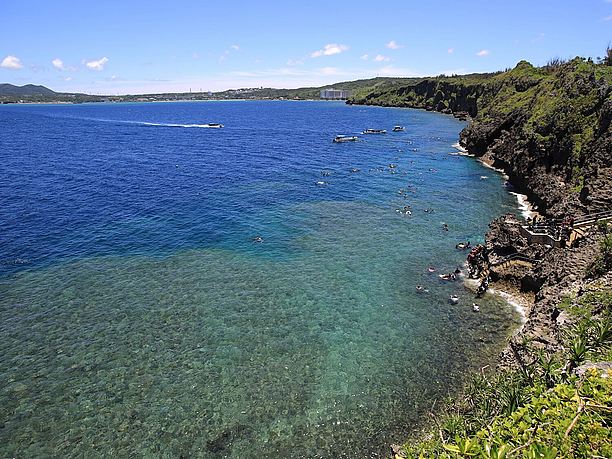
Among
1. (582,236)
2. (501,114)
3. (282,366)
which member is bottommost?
(282,366)

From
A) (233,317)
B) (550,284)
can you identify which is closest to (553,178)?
(550,284)

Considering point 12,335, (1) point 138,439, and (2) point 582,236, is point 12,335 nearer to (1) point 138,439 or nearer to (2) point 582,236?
(1) point 138,439

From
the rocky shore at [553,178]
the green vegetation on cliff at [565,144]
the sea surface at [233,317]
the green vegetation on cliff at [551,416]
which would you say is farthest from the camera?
the green vegetation on cliff at [565,144]

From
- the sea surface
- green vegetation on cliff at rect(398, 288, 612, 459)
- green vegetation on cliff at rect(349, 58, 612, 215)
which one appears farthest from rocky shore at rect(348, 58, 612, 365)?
green vegetation on cliff at rect(398, 288, 612, 459)

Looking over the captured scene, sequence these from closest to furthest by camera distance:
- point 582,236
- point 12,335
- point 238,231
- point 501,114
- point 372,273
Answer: point 12,335
point 582,236
point 372,273
point 238,231
point 501,114

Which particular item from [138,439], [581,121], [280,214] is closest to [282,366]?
[138,439]

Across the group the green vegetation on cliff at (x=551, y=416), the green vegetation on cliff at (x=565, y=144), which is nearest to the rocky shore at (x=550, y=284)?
the green vegetation on cliff at (x=551, y=416)

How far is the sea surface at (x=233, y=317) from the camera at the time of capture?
2194 centimetres

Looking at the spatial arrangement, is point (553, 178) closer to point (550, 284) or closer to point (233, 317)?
point (550, 284)

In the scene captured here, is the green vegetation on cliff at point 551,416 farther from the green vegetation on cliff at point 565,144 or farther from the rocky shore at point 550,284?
the green vegetation on cliff at point 565,144

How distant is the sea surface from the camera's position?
2194 centimetres

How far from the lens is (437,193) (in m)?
64.7

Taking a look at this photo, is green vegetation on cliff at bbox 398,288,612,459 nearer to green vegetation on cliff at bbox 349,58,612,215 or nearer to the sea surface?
the sea surface

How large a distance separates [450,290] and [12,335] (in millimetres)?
36056
